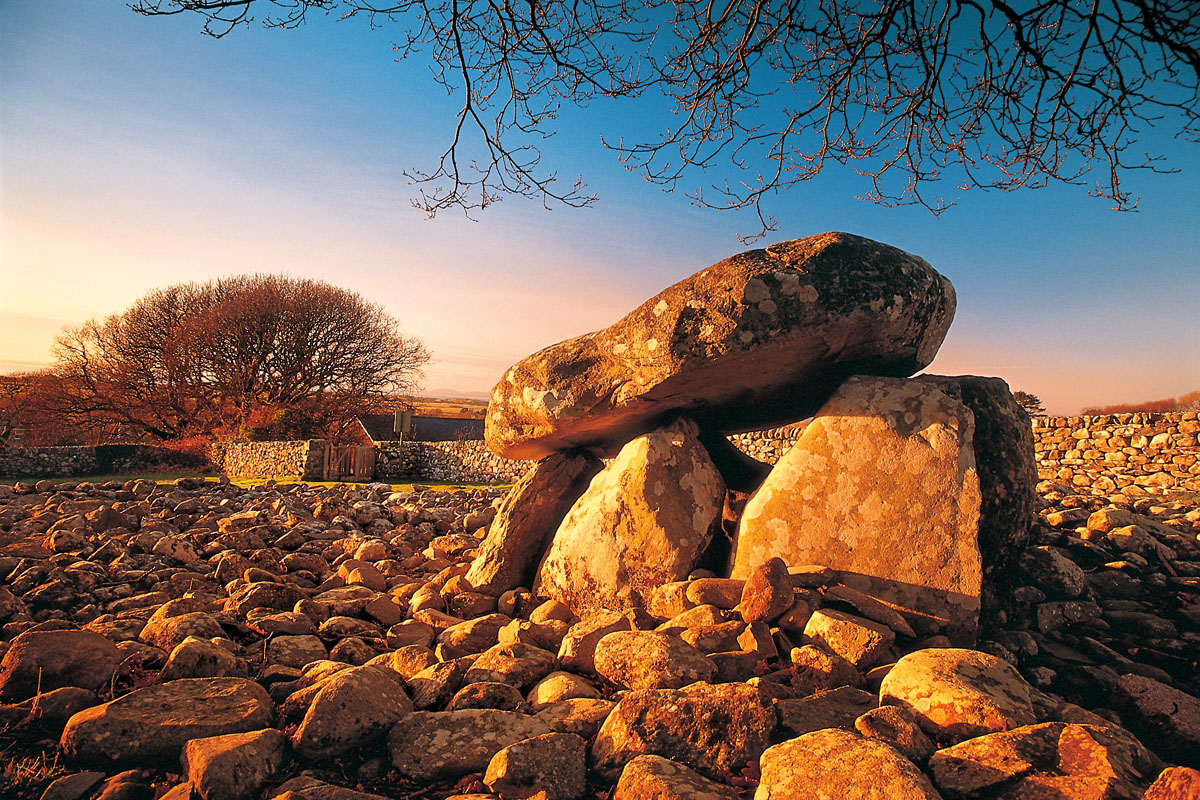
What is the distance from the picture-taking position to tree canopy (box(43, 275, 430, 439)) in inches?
1161

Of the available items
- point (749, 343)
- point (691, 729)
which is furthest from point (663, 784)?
point (749, 343)

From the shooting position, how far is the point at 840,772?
2248mm

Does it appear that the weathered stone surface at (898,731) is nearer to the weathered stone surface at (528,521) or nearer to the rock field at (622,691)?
the rock field at (622,691)

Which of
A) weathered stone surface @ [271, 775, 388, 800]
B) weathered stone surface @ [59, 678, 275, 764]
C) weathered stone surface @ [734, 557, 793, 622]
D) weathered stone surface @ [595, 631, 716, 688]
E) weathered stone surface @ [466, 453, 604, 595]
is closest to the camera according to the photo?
weathered stone surface @ [271, 775, 388, 800]

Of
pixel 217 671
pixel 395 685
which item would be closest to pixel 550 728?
pixel 395 685

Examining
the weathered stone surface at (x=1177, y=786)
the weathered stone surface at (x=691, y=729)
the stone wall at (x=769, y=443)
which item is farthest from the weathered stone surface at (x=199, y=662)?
the stone wall at (x=769, y=443)

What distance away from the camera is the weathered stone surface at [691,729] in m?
2.57

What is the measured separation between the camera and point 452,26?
4383 millimetres

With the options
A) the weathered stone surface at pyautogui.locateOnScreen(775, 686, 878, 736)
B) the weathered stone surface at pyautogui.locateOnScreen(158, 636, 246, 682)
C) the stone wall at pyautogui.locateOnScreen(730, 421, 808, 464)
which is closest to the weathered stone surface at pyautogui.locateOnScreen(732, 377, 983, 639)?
the weathered stone surface at pyautogui.locateOnScreen(775, 686, 878, 736)

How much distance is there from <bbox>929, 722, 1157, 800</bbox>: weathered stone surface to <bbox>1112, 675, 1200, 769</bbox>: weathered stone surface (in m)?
0.53

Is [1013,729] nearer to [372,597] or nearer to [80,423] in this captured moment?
[372,597]

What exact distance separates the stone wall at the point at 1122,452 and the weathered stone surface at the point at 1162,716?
1164cm

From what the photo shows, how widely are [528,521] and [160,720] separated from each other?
3.00m

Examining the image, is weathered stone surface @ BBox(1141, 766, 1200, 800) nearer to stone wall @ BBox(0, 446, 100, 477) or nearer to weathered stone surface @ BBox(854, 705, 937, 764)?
weathered stone surface @ BBox(854, 705, 937, 764)
